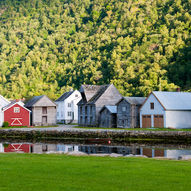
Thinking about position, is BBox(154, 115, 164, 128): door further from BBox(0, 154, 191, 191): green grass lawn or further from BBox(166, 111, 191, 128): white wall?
BBox(0, 154, 191, 191): green grass lawn

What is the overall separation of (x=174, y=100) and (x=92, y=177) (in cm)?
5412

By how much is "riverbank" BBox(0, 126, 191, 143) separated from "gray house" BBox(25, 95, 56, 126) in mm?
17982

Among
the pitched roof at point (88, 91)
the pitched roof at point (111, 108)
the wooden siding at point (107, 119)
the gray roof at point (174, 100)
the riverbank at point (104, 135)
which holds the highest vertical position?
the pitched roof at point (88, 91)

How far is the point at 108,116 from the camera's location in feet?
251

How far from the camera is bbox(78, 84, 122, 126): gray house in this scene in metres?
80.3

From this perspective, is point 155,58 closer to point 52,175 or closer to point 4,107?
point 4,107

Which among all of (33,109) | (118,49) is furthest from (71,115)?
(118,49)

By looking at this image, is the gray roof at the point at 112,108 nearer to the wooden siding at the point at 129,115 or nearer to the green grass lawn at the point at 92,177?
the wooden siding at the point at 129,115

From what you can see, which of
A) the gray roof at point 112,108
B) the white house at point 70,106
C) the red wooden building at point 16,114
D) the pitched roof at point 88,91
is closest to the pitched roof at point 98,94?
the pitched roof at point 88,91

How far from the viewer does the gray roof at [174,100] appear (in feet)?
214

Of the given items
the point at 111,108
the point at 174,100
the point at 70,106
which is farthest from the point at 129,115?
the point at 70,106

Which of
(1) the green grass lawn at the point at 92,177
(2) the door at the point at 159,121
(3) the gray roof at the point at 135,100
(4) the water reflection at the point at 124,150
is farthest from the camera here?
(3) the gray roof at the point at 135,100

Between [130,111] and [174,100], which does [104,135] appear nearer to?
[130,111]

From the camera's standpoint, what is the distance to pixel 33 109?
8531 centimetres
